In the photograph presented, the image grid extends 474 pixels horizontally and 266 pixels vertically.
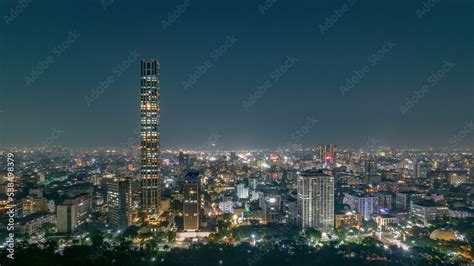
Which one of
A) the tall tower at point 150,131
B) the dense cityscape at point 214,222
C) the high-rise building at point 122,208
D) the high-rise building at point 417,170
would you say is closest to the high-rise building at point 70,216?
the dense cityscape at point 214,222

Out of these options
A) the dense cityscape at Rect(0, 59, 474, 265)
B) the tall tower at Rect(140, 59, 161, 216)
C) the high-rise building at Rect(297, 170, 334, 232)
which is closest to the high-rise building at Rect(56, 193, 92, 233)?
the dense cityscape at Rect(0, 59, 474, 265)

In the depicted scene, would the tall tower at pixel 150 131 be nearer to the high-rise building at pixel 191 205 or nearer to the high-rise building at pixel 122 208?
the high-rise building at pixel 122 208

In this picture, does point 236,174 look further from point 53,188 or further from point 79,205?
point 79,205

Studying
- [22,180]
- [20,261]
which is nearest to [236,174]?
[22,180]

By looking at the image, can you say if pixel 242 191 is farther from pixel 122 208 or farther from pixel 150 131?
pixel 122 208

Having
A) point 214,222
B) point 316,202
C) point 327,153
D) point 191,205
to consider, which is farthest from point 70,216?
point 327,153

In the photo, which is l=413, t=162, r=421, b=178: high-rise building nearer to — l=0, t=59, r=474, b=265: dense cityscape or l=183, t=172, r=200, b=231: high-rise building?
l=0, t=59, r=474, b=265: dense cityscape
